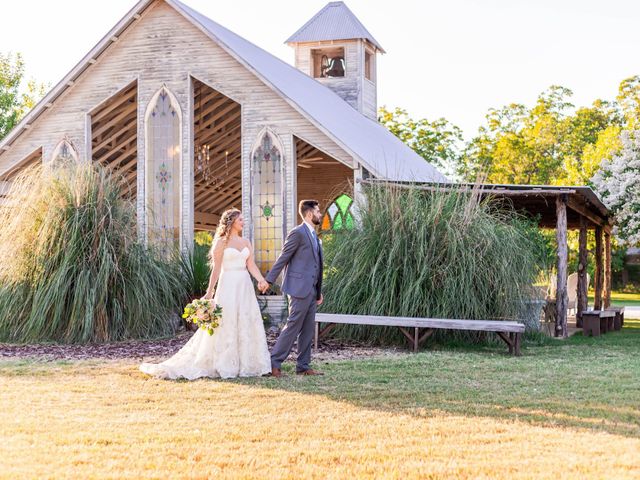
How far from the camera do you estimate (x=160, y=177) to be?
16406 millimetres

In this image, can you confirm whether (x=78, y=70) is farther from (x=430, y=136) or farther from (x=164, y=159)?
(x=430, y=136)

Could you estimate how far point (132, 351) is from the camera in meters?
11.5

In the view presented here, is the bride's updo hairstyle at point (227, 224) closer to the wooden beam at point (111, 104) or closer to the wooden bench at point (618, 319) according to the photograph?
the wooden beam at point (111, 104)

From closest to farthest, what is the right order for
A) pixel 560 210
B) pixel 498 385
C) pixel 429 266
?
pixel 498 385 → pixel 429 266 → pixel 560 210

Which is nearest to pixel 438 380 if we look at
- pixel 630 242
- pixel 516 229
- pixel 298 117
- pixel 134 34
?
pixel 516 229

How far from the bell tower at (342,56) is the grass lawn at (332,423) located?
1527 centimetres

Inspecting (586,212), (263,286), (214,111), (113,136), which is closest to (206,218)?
(214,111)

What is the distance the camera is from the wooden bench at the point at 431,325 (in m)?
10.9

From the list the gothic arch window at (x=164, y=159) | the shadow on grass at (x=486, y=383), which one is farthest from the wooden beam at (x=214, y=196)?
the shadow on grass at (x=486, y=383)

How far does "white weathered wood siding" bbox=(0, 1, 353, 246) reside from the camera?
51.8 ft

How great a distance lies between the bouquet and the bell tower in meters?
15.6

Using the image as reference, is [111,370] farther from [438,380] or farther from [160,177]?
[160,177]

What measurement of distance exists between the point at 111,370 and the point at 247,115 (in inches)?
292

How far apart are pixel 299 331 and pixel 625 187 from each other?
12.6 m
